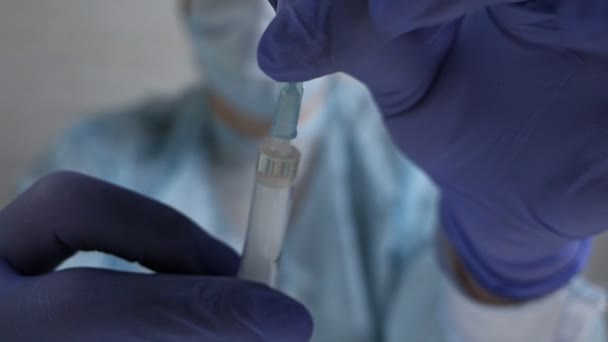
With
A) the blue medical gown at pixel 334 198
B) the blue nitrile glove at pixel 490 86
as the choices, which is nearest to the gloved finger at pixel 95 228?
the blue nitrile glove at pixel 490 86

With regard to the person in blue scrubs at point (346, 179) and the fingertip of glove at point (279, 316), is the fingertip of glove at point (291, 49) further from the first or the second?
the fingertip of glove at point (279, 316)

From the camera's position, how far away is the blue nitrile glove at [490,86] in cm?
49

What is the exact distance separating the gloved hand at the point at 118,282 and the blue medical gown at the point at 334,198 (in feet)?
1.64

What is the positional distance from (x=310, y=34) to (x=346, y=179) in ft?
2.74

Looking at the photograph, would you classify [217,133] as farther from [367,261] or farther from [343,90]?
[367,261]

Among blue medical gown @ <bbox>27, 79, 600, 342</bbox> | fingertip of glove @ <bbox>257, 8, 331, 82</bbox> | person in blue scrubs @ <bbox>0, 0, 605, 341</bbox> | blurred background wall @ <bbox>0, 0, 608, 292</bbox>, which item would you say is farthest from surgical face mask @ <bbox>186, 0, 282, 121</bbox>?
fingertip of glove @ <bbox>257, 8, 331, 82</bbox>

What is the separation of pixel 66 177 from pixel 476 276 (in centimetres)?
47

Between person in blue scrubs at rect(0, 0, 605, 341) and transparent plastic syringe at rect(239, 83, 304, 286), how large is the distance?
0.10 ft

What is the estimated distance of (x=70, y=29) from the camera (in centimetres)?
158

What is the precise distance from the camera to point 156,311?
1.85 feet

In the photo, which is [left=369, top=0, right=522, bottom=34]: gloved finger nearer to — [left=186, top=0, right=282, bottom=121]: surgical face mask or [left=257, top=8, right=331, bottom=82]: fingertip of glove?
[left=257, top=8, right=331, bottom=82]: fingertip of glove

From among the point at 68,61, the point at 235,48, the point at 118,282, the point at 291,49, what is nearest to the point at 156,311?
the point at 118,282

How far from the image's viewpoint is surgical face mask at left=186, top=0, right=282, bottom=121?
1164 mm

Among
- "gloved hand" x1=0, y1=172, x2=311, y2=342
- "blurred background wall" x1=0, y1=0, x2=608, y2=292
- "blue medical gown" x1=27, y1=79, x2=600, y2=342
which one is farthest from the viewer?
"blurred background wall" x1=0, y1=0, x2=608, y2=292
